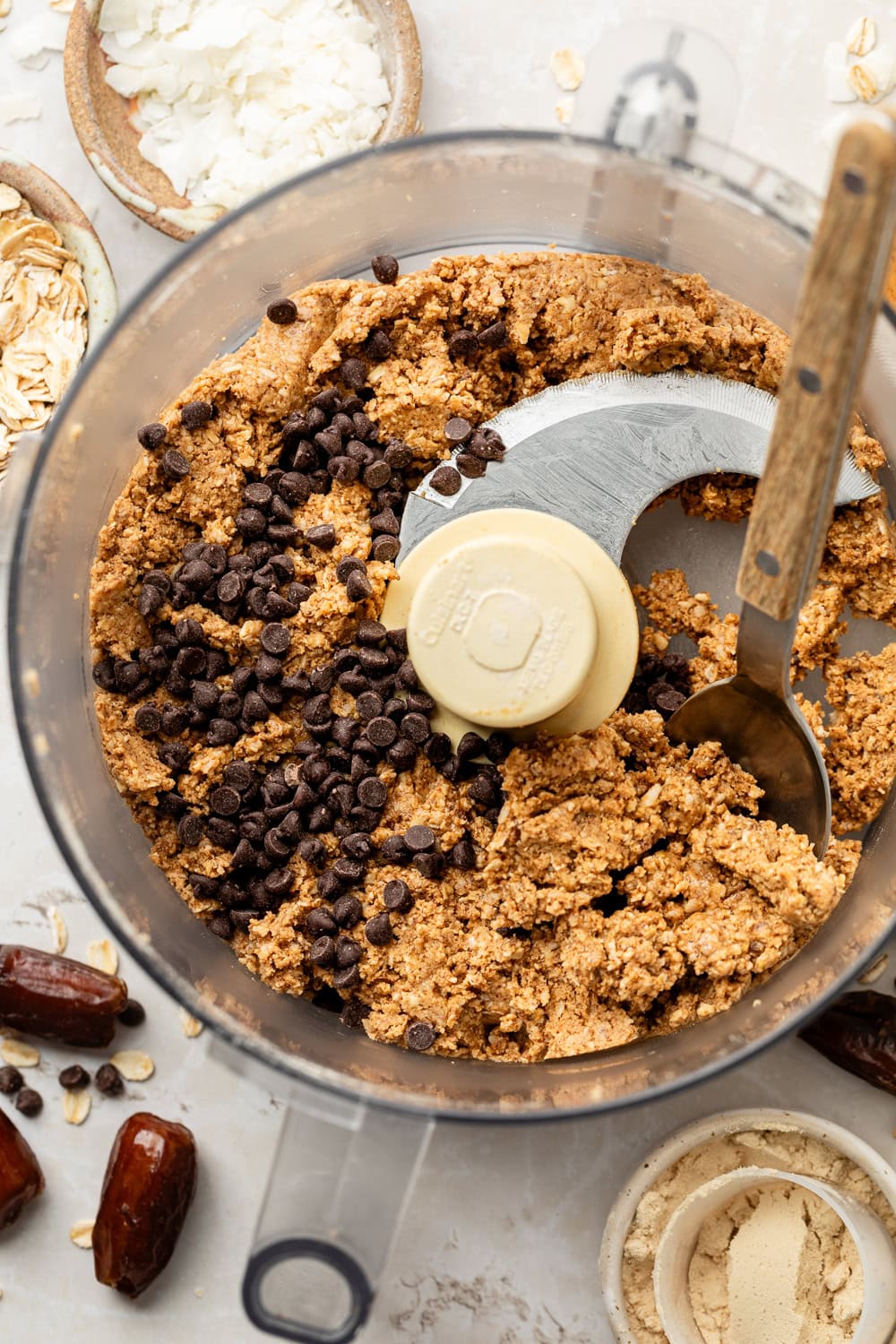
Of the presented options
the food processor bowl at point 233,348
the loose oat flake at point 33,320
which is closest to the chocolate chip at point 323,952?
the food processor bowl at point 233,348

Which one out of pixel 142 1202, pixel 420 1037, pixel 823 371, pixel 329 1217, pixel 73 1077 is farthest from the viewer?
pixel 73 1077

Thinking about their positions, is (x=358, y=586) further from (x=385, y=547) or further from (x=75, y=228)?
(x=75, y=228)

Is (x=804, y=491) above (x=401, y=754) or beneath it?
above

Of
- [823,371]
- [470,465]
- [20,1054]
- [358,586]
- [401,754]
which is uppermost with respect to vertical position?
[823,371]

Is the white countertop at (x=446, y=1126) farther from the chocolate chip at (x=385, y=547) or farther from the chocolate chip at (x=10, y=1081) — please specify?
the chocolate chip at (x=385, y=547)

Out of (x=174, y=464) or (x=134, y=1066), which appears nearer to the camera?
(x=174, y=464)

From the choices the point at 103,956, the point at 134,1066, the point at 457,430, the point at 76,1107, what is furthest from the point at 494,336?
the point at 76,1107

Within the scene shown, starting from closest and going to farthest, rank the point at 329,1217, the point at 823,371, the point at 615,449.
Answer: the point at 823,371 → the point at 329,1217 → the point at 615,449
